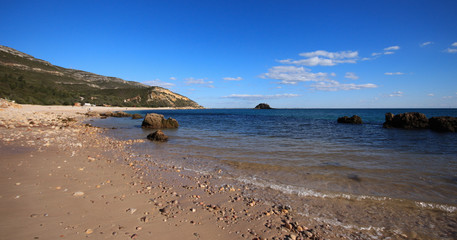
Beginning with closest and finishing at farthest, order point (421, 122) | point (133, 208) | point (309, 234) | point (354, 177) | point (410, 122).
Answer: point (309, 234), point (133, 208), point (354, 177), point (421, 122), point (410, 122)

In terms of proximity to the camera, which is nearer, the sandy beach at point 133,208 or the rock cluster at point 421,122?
the sandy beach at point 133,208

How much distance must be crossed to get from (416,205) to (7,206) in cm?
949

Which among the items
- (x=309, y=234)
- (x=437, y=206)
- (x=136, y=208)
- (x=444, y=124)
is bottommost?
(x=437, y=206)

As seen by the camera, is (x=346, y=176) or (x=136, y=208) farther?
(x=346, y=176)

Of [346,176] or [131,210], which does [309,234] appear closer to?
[131,210]

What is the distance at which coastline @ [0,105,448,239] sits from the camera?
3.64 m

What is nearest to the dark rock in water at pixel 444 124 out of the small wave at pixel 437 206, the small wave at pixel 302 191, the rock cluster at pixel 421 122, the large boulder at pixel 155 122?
the rock cluster at pixel 421 122

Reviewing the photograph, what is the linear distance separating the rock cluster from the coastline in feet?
103

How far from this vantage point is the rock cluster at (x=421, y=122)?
82.6 feet

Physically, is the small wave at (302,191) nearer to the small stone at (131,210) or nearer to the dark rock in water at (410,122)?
the small stone at (131,210)

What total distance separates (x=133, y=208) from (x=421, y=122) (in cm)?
3787

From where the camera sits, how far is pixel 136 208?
4523 mm

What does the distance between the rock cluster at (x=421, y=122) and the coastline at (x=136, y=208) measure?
31524 mm

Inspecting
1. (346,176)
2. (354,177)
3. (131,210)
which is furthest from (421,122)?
(131,210)
